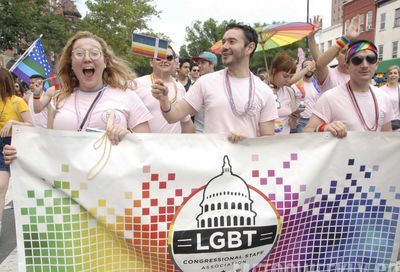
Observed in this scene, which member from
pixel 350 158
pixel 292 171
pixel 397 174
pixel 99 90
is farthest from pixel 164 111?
pixel 397 174

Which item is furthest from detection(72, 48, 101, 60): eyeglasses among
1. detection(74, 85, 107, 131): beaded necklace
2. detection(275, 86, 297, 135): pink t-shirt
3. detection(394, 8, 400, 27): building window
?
detection(394, 8, 400, 27): building window

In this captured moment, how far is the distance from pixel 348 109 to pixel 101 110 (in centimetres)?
182

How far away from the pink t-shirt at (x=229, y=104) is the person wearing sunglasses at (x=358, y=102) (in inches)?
15.6

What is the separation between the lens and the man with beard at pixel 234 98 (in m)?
3.14

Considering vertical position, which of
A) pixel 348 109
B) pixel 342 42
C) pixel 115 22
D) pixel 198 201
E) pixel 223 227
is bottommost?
pixel 223 227

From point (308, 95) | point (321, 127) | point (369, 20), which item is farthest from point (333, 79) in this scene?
point (369, 20)

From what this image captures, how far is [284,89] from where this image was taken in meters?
5.34

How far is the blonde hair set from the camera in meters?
3.01

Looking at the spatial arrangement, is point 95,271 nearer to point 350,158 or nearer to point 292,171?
point 292,171

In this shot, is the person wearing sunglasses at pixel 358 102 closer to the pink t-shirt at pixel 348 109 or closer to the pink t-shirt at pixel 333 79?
the pink t-shirt at pixel 348 109

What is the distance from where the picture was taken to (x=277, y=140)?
2.80 meters

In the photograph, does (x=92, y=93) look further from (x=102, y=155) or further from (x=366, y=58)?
(x=366, y=58)

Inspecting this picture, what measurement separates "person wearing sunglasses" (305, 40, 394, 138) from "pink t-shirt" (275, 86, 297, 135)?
1694 millimetres

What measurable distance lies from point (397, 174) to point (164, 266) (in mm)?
1743
